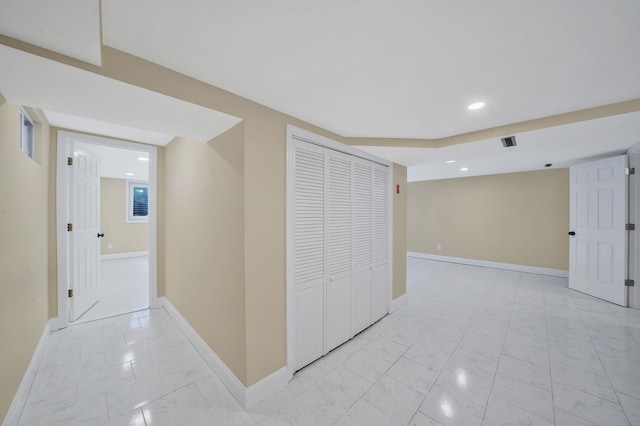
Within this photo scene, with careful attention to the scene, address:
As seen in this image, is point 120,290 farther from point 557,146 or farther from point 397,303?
point 557,146

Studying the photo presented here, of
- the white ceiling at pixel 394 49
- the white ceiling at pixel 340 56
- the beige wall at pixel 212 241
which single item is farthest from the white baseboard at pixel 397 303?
the white ceiling at pixel 394 49

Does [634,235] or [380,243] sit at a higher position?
[634,235]

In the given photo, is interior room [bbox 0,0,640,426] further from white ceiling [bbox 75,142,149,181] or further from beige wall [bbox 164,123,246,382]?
white ceiling [bbox 75,142,149,181]

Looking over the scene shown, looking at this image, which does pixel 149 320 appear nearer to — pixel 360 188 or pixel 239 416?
pixel 239 416

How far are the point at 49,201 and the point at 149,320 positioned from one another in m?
1.80

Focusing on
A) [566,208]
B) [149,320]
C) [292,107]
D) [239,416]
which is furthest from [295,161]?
[566,208]

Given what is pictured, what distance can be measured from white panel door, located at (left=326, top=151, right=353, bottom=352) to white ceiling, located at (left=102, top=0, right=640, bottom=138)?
757 mm

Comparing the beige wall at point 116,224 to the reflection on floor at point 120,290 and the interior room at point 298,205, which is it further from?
the interior room at point 298,205

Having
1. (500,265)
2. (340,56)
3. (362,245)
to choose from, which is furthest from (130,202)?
(500,265)

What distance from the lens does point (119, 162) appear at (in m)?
5.16

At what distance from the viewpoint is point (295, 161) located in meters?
2.07

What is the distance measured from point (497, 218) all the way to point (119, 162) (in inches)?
347

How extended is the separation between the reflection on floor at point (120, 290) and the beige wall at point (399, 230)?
12.3 feet

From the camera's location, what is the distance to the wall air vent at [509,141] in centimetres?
237
